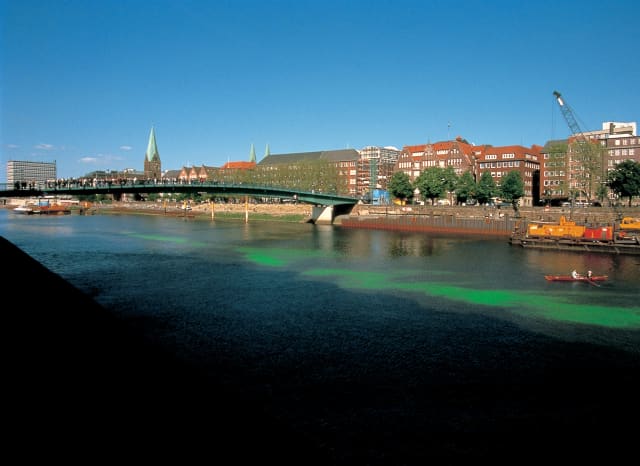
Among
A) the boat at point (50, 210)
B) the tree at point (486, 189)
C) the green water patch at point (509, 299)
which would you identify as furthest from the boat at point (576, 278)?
the boat at point (50, 210)

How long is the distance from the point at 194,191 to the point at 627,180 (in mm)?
70404

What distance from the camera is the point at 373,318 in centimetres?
2512

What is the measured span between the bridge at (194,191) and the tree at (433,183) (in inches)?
562

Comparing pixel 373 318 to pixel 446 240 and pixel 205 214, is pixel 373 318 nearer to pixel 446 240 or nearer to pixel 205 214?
pixel 446 240

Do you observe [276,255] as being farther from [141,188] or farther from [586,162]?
[586,162]

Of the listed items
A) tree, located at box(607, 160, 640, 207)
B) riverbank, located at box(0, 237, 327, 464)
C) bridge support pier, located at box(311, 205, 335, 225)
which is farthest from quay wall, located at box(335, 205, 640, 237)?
riverbank, located at box(0, 237, 327, 464)

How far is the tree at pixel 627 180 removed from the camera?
3162 inches

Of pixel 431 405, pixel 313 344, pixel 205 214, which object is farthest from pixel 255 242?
pixel 205 214

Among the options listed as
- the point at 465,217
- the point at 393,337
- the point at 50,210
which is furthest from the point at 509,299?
the point at 50,210

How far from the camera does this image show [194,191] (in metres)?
75.5

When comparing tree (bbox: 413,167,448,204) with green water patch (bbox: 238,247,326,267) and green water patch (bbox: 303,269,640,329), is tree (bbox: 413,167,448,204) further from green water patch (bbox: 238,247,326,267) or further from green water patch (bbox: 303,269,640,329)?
green water patch (bbox: 303,269,640,329)

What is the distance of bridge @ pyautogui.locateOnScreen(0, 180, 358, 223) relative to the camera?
53.6m

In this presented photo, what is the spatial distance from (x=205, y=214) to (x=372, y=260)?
298 ft

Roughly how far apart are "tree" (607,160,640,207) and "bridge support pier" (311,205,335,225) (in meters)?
50.9
